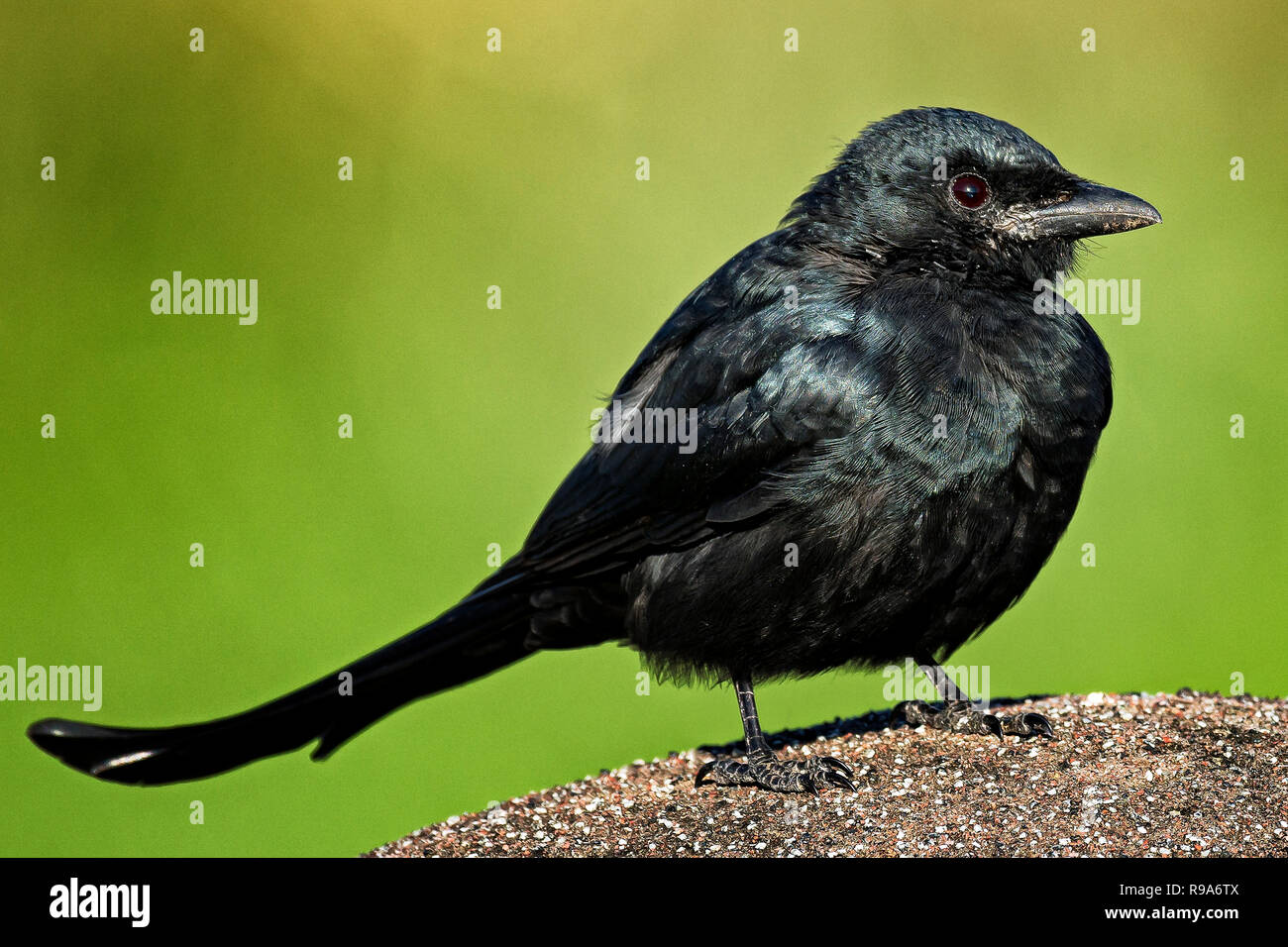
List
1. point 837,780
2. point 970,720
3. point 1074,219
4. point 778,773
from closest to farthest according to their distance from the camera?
point 837,780, point 778,773, point 1074,219, point 970,720

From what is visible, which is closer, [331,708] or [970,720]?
[970,720]

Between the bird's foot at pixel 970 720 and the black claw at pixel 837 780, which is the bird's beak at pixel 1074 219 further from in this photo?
the black claw at pixel 837 780

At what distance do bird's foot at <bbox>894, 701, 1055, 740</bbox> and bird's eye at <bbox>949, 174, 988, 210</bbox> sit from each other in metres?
2.06

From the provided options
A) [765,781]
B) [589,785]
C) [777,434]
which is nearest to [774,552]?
[777,434]

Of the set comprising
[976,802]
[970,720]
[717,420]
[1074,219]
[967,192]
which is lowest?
[976,802]

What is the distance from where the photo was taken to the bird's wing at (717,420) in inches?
211

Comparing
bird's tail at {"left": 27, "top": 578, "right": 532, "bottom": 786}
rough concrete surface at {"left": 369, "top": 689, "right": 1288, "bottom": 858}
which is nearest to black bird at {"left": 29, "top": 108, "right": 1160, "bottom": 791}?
bird's tail at {"left": 27, "top": 578, "right": 532, "bottom": 786}

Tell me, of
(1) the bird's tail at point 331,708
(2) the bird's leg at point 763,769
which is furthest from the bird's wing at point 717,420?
(2) the bird's leg at point 763,769

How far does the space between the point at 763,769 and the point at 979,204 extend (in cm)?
238

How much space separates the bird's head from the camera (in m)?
5.56

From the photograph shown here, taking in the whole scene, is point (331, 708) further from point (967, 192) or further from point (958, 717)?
point (967, 192)

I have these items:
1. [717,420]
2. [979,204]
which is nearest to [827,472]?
[717,420]

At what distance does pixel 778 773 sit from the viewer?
5.39m

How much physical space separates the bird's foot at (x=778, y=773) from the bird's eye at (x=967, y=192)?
7.38 feet
